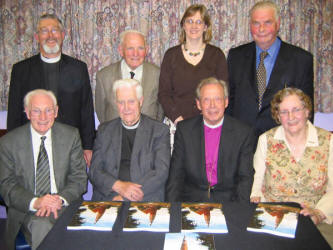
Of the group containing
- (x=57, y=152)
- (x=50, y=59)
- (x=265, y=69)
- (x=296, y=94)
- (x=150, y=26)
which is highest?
(x=150, y=26)

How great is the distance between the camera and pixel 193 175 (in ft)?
8.25

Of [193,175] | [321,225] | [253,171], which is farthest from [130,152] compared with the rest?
[321,225]

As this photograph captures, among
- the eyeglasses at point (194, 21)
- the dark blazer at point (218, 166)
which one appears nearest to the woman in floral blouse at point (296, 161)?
the dark blazer at point (218, 166)

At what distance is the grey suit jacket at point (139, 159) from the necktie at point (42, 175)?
0.33 m

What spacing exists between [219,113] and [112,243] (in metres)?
1.33

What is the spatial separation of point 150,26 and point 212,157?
190 centimetres

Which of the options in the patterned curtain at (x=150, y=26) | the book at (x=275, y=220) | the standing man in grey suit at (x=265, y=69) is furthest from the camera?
the patterned curtain at (x=150, y=26)

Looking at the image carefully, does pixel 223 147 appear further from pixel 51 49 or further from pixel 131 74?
pixel 51 49

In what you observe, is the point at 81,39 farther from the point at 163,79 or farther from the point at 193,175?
the point at 193,175

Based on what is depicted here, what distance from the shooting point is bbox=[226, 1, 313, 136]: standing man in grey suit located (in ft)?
9.42

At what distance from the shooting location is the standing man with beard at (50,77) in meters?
3.09

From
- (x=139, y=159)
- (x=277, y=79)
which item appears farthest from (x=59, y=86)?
(x=277, y=79)

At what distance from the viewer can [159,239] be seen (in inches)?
59.3

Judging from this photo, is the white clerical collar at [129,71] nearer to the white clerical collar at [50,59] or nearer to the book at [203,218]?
the white clerical collar at [50,59]
